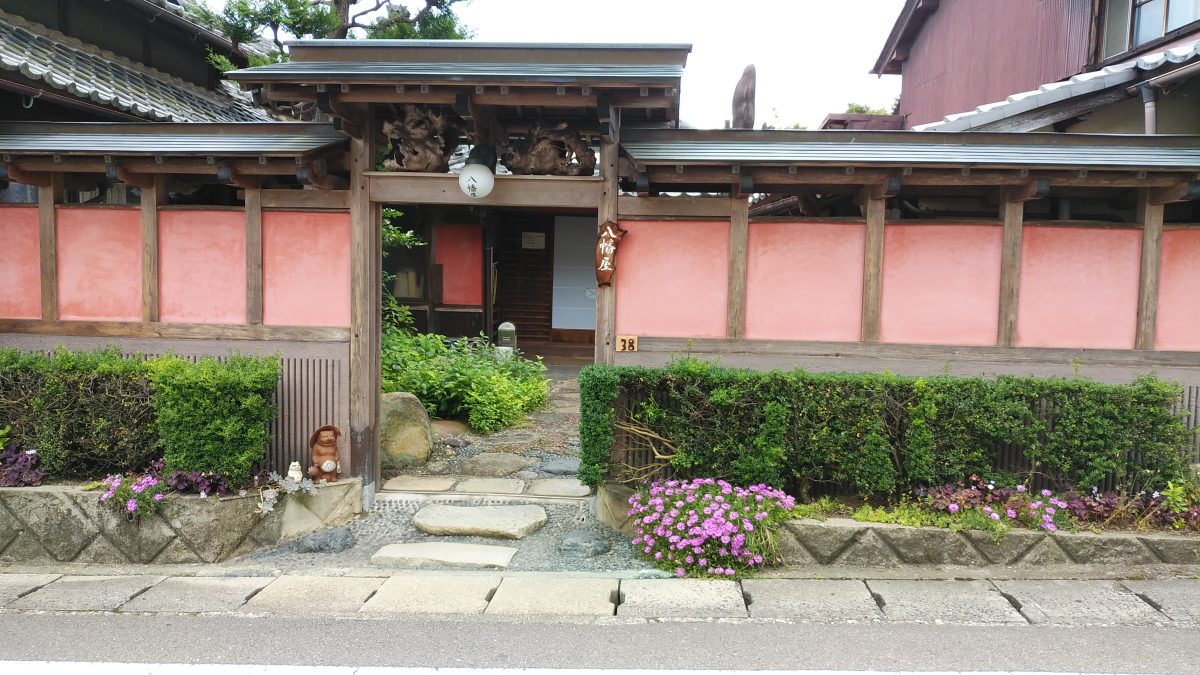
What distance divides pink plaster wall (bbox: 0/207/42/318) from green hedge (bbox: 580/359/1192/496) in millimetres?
5763

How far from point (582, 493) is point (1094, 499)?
15.2 ft

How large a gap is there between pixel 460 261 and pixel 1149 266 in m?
11.6

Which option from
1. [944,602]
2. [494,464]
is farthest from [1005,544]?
[494,464]

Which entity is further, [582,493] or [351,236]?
[582,493]

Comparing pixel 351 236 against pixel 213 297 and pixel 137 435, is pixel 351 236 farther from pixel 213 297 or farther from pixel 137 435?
pixel 137 435

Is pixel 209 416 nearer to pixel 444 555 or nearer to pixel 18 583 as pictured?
pixel 18 583

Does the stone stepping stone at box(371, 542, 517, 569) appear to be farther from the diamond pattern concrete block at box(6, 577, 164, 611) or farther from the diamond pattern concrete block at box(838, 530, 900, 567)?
the diamond pattern concrete block at box(838, 530, 900, 567)

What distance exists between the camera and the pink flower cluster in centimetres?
580

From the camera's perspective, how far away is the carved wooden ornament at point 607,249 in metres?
6.75

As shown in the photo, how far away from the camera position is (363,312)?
7.07 meters

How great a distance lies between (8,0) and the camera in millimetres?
A: 9672

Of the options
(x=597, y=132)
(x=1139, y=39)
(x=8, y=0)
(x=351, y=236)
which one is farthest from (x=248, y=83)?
(x=1139, y=39)

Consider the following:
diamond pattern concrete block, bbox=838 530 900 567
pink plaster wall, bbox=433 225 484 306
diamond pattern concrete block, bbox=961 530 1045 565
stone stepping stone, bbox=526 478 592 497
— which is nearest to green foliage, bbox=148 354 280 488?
stone stepping stone, bbox=526 478 592 497

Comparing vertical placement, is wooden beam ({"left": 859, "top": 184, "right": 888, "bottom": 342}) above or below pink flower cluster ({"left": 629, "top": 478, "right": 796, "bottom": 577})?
above
